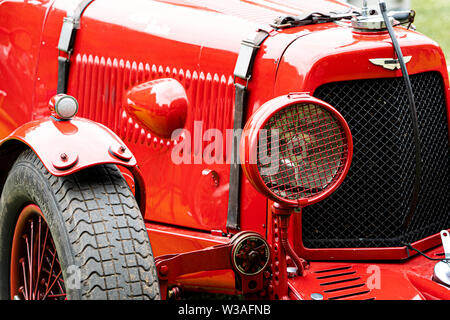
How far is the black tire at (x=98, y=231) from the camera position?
198 centimetres

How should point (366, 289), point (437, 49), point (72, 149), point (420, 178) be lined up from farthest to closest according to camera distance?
1. point (437, 49)
2. point (420, 178)
3. point (366, 289)
4. point (72, 149)

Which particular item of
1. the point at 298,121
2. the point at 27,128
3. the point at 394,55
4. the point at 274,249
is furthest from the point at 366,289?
the point at 27,128

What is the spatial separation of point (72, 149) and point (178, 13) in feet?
2.84

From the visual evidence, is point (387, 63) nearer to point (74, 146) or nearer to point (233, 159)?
point (233, 159)

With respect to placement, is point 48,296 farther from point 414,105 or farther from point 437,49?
point 437,49

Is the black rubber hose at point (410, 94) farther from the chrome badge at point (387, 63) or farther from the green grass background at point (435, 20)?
the green grass background at point (435, 20)

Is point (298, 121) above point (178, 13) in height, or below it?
below

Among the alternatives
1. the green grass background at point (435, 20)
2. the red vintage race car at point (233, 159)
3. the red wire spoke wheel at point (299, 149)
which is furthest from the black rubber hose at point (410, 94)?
the green grass background at point (435, 20)

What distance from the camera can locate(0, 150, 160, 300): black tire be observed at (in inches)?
77.9

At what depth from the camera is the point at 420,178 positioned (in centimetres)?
248

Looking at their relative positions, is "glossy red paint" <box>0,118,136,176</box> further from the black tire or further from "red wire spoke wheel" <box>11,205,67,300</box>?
"red wire spoke wheel" <box>11,205,67,300</box>

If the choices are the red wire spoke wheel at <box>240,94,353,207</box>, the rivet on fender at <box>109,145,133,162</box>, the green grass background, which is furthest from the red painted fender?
the green grass background

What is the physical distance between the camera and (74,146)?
216cm
